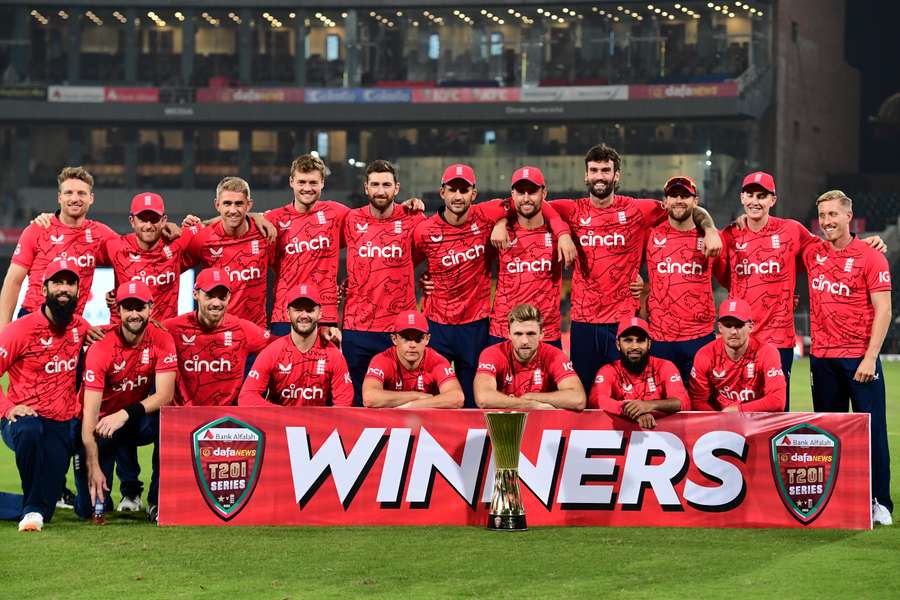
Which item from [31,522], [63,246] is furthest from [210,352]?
[31,522]

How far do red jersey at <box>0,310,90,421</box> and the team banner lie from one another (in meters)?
0.86

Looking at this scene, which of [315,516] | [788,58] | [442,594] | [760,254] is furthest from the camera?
[788,58]

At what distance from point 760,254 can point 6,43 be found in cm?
4833

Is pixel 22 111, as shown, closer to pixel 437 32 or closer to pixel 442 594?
pixel 437 32

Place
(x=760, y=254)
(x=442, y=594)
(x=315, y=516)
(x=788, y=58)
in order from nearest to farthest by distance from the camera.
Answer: (x=442, y=594), (x=315, y=516), (x=760, y=254), (x=788, y=58)

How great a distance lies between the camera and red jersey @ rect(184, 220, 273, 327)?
10789 millimetres

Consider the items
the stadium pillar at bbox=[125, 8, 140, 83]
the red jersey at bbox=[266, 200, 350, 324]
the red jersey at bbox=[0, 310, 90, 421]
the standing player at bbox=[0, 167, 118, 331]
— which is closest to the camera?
the red jersey at bbox=[0, 310, 90, 421]

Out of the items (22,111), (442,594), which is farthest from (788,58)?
(442,594)

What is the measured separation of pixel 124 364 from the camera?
388 inches

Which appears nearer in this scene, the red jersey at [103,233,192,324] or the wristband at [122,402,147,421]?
the wristband at [122,402,147,421]

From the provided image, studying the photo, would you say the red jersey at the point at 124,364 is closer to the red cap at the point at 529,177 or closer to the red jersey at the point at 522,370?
the red jersey at the point at 522,370

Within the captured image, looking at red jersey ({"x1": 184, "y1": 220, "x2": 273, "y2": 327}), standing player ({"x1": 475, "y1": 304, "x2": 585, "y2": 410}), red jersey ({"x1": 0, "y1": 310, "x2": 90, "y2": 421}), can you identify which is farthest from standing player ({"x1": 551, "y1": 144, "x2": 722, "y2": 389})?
red jersey ({"x1": 0, "y1": 310, "x2": 90, "y2": 421})

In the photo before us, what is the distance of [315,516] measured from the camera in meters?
9.38

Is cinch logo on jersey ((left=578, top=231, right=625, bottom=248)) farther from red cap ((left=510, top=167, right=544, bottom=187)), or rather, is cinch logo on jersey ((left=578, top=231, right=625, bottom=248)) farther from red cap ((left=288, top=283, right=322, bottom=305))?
red cap ((left=288, top=283, right=322, bottom=305))
